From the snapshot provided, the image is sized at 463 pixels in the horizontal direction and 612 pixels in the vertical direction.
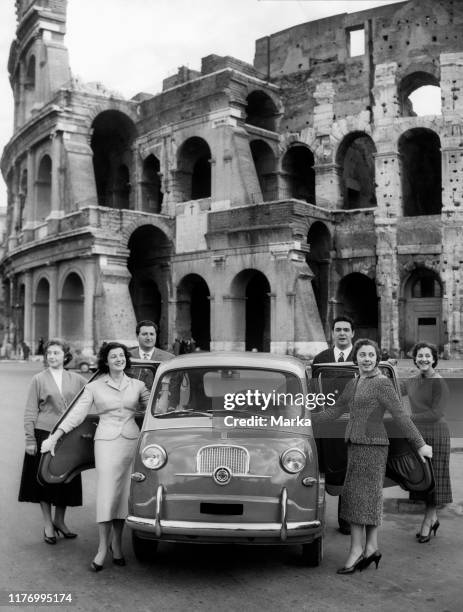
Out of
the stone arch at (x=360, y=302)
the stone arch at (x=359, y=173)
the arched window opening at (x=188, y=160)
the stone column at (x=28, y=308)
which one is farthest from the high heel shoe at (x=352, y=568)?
the stone column at (x=28, y=308)

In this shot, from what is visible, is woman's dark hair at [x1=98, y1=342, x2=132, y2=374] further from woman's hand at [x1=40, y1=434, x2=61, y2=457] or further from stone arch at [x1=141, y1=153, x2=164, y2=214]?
stone arch at [x1=141, y1=153, x2=164, y2=214]

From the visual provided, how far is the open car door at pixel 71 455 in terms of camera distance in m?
5.62

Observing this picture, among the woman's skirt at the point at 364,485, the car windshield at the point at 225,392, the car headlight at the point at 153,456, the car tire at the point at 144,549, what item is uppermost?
the car windshield at the point at 225,392

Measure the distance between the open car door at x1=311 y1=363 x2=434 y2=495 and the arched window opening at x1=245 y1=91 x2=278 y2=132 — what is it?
24857mm

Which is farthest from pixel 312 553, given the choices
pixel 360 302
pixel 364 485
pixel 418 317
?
pixel 360 302

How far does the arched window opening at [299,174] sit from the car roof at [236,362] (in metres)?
23.9

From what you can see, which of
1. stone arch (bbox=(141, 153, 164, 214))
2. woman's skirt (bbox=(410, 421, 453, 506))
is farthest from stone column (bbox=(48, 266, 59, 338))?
woman's skirt (bbox=(410, 421, 453, 506))

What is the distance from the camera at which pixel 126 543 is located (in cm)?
603

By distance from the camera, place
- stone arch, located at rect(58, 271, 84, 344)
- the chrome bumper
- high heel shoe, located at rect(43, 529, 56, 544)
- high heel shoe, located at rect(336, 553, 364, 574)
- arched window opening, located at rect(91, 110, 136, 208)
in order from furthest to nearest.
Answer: arched window opening, located at rect(91, 110, 136, 208), stone arch, located at rect(58, 271, 84, 344), high heel shoe, located at rect(43, 529, 56, 544), high heel shoe, located at rect(336, 553, 364, 574), the chrome bumper

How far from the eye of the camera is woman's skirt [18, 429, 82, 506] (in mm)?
6023

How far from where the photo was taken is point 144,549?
538 centimetres

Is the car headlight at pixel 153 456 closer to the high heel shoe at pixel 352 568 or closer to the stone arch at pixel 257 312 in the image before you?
the high heel shoe at pixel 352 568

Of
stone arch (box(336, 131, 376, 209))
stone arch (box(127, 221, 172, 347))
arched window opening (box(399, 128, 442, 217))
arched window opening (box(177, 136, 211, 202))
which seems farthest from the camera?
stone arch (box(336, 131, 376, 209))

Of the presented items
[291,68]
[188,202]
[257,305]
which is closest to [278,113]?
[291,68]
